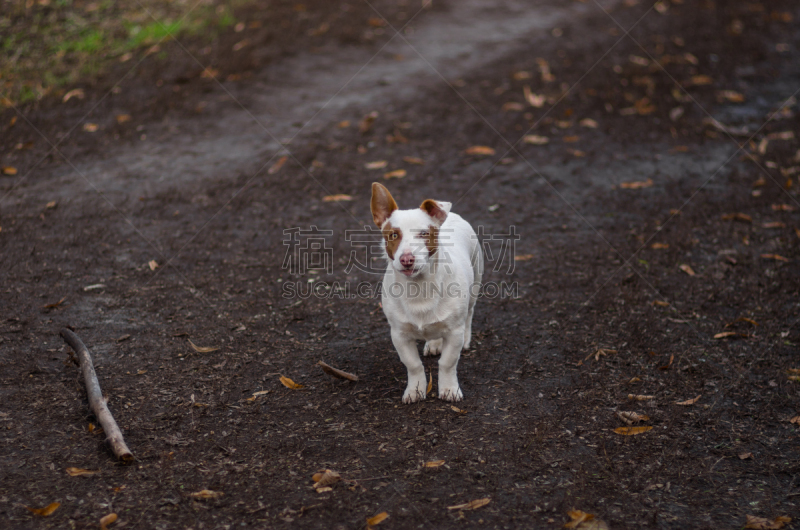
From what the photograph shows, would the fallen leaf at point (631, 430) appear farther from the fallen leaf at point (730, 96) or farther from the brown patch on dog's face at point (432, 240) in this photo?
the fallen leaf at point (730, 96)

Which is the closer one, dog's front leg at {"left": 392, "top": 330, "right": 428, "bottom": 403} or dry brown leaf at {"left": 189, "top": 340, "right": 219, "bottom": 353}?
dog's front leg at {"left": 392, "top": 330, "right": 428, "bottom": 403}

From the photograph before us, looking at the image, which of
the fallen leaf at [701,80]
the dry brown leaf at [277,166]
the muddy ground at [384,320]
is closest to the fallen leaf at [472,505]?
the muddy ground at [384,320]

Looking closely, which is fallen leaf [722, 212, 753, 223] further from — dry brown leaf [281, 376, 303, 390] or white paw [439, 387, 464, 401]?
dry brown leaf [281, 376, 303, 390]

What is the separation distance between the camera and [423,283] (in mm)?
4133

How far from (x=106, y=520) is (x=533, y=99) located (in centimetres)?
911

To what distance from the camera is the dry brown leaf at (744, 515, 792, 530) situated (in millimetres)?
3373

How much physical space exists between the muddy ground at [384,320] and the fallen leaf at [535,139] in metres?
0.20

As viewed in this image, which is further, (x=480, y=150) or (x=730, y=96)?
(x=730, y=96)

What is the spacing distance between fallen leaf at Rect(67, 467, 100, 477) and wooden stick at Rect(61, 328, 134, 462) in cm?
17

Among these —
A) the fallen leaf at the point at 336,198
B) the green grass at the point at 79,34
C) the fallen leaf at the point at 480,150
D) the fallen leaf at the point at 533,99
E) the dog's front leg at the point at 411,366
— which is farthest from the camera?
the fallen leaf at the point at 533,99

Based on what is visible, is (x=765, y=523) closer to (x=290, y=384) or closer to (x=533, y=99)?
(x=290, y=384)

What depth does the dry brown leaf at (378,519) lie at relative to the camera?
11.1 ft

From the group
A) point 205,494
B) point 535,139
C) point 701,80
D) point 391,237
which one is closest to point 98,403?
point 205,494

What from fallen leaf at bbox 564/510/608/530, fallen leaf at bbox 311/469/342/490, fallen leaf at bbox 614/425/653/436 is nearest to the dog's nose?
fallen leaf at bbox 311/469/342/490
